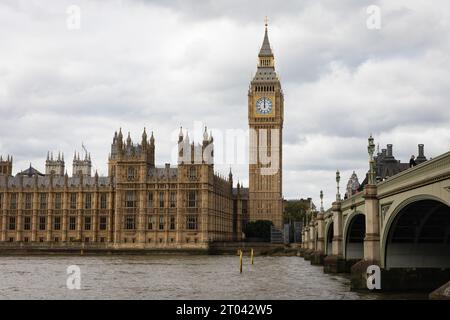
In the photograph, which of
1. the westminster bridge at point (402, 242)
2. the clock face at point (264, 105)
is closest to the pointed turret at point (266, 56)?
the clock face at point (264, 105)

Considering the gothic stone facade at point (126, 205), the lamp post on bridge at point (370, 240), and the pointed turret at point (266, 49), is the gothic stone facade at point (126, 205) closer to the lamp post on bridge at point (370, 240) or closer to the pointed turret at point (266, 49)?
the pointed turret at point (266, 49)

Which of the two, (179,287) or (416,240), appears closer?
(416,240)

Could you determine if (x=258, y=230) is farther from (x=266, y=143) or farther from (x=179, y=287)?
Answer: (x=179, y=287)

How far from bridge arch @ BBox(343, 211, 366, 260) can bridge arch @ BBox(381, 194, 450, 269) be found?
655 inches

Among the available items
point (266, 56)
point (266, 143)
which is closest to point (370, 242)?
point (266, 143)

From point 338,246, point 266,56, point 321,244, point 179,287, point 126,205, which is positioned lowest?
point 179,287

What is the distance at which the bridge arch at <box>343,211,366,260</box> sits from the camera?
59756 millimetres

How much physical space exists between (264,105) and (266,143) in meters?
9.66

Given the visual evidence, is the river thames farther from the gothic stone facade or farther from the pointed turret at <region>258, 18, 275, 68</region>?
the pointed turret at <region>258, 18, 275, 68</region>

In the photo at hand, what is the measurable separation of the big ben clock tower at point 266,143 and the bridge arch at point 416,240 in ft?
408

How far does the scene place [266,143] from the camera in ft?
579

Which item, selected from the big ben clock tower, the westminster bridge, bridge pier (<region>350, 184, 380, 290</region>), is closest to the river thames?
bridge pier (<region>350, 184, 380, 290</region>)

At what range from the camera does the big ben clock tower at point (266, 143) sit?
16938cm
